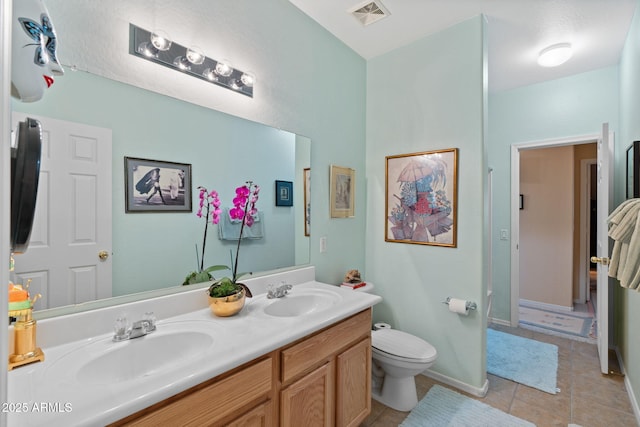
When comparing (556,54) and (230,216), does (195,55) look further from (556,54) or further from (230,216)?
(556,54)

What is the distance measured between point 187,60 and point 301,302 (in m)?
1.42

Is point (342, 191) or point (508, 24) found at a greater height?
point (508, 24)

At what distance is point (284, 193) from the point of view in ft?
6.24

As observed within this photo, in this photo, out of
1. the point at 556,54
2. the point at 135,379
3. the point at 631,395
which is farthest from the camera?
the point at 556,54

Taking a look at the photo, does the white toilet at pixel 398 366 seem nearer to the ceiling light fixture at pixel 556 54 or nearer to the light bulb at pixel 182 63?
the light bulb at pixel 182 63

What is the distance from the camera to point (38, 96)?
67 centimetres

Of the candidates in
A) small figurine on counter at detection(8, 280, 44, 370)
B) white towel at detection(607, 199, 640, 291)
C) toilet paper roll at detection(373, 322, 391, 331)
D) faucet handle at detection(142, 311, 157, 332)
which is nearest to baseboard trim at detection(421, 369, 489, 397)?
toilet paper roll at detection(373, 322, 391, 331)

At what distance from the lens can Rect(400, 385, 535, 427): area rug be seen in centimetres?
179

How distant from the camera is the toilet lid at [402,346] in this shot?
1.85m

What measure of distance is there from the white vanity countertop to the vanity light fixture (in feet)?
3.77

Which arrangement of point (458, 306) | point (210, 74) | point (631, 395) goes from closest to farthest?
point (210, 74)
point (631, 395)
point (458, 306)

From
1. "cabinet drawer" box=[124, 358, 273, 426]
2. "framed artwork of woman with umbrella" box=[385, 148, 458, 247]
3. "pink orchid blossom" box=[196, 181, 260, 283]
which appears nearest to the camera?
"cabinet drawer" box=[124, 358, 273, 426]

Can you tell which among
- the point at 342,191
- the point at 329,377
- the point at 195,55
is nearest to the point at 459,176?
the point at 342,191

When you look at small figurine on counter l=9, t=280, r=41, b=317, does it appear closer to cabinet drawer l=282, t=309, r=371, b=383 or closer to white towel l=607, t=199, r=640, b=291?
cabinet drawer l=282, t=309, r=371, b=383
